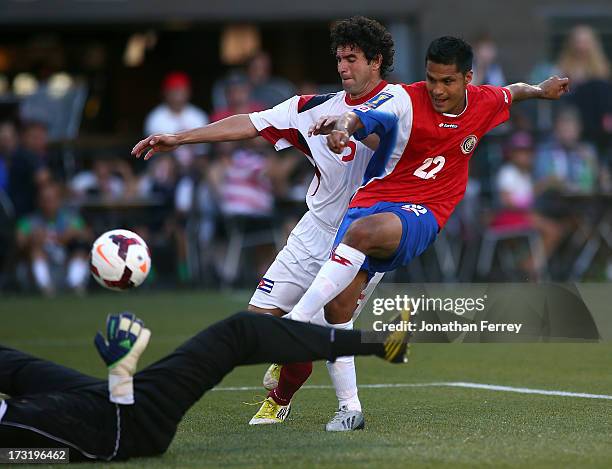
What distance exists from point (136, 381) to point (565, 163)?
1244 cm

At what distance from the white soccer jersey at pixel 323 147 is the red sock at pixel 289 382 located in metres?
0.87

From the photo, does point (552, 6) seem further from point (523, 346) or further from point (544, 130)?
point (523, 346)

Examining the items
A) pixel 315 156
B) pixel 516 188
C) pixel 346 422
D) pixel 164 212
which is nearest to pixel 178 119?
pixel 164 212

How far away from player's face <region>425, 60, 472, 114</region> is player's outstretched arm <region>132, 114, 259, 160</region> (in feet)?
3.76

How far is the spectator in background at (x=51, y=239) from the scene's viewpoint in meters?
16.9

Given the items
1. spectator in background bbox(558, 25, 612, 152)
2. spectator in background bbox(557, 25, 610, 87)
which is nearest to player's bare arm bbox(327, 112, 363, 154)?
spectator in background bbox(558, 25, 612, 152)

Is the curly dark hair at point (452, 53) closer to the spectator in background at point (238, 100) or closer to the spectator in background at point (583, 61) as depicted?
the spectator in background at point (238, 100)

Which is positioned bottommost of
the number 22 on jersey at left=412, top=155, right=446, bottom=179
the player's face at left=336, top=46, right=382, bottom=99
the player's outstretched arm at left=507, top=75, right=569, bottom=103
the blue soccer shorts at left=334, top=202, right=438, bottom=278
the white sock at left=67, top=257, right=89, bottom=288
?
the white sock at left=67, top=257, right=89, bottom=288

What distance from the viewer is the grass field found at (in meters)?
5.84

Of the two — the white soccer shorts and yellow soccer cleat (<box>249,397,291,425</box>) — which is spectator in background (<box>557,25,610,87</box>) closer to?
the white soccer shorts

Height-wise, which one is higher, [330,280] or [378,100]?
[378,100]

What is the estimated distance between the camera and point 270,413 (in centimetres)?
744

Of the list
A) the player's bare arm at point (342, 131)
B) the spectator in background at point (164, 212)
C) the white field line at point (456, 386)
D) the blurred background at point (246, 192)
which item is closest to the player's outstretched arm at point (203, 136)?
the player's bare arm at point (342, 131)

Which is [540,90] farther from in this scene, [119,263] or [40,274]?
[40,274]
